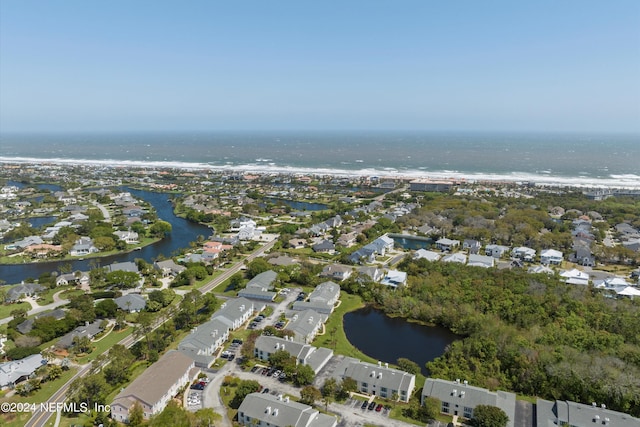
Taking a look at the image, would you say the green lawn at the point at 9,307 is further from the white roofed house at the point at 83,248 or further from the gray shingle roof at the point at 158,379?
the gray shingle roof at the point at 158,379

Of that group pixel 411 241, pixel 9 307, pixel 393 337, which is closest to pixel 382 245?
pixel 411 241

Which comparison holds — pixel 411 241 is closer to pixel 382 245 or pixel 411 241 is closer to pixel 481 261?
pixel 382 245

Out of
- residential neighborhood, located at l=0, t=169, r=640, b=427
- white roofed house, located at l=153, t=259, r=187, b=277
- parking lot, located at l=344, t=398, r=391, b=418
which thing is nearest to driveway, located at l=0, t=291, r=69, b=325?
residential neighborhood, located at l=0, t=169, r=640, b=427

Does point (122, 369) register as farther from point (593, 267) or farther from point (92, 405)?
point (593, 267)

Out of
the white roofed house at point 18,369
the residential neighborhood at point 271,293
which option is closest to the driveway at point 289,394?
the residential neighborhood at point 271,293

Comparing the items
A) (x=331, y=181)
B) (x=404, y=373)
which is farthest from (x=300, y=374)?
(x=331, y=181)
